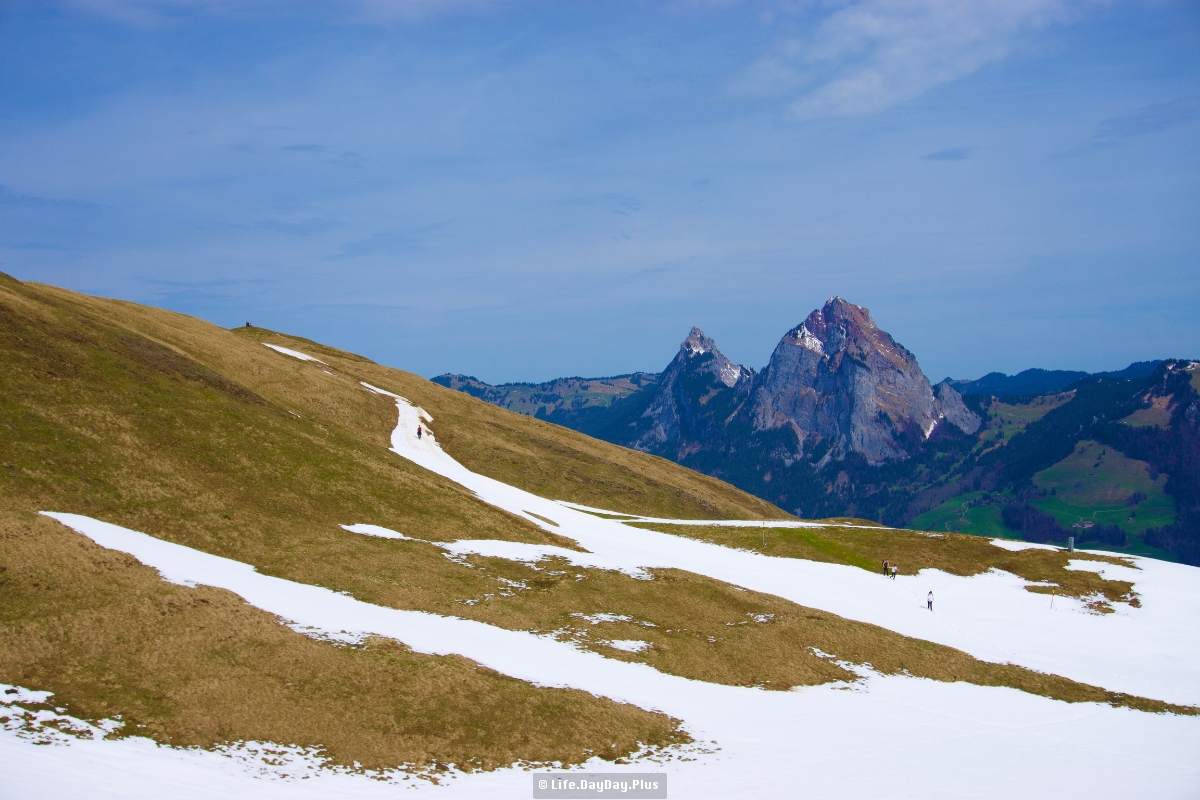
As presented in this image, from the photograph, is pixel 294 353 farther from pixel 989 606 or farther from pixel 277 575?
pixel 989 606

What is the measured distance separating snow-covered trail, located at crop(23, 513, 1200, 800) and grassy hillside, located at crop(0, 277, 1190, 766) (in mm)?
1724

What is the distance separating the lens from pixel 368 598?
46.5 metres

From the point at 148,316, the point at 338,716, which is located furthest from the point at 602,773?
the point at 148,316

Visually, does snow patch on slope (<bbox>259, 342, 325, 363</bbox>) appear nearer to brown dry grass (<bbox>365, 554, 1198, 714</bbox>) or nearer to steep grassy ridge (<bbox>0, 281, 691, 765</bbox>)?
steep grassy ridge (<bbox>0, 281, 691, 765</bbox>)

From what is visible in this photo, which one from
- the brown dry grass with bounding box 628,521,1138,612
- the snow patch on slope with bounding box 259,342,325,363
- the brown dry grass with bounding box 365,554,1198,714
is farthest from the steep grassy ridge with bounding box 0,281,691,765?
the snow patch on slope with bounding box 259,342,325,363

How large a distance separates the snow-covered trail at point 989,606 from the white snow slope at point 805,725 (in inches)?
Answer: 11.5

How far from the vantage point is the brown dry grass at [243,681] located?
1220 inches

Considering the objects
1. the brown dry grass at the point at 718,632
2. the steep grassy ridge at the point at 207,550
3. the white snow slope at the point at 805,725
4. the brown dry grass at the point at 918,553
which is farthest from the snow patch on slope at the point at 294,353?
the brown dry grass at the point at 718,632

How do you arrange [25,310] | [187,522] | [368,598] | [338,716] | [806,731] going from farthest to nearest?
[25,310]
[187,522]
[368,598]
[806,731]
[338,716]

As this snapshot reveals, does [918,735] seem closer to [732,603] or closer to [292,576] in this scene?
[732,603]

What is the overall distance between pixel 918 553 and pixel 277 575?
67083 mm

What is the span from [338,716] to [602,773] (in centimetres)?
1124

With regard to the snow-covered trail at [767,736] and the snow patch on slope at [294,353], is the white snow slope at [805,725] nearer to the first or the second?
the snow-covered trail at [767,736]

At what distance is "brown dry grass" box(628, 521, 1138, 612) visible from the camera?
79188 mm
